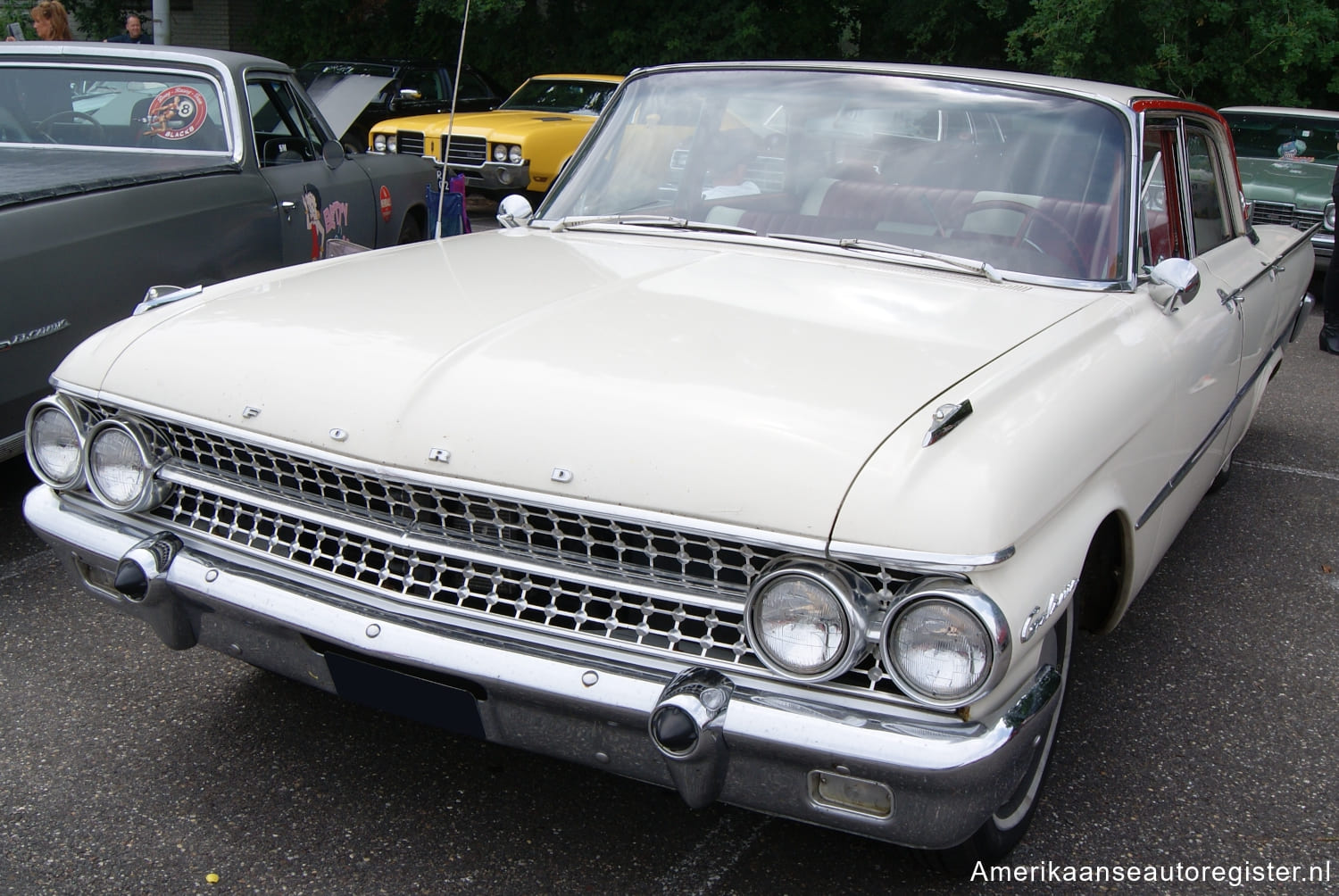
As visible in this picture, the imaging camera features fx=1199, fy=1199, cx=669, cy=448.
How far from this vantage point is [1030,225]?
308 cm

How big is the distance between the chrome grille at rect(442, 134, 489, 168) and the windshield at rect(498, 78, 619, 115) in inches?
57.2

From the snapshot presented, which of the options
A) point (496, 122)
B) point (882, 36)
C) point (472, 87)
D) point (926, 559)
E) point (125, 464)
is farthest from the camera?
point (882, 36)

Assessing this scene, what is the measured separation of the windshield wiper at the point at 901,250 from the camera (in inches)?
118

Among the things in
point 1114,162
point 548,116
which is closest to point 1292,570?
point 1114,162

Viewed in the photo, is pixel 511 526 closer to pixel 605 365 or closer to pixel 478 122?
pixel 605 365

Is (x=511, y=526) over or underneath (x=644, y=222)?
underneath

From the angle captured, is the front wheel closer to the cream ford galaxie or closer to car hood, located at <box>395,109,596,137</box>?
the cream ford galaxie

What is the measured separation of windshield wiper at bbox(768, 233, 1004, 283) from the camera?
9.87 ft

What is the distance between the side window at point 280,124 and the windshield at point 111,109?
0.75 ft

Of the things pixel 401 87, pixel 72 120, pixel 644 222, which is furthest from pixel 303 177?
pixel 401 87

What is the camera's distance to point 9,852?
7.96 feet

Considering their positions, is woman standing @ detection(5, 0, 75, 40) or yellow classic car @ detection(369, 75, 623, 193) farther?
yellow classic car @ detection(369, 75, 623, 193)

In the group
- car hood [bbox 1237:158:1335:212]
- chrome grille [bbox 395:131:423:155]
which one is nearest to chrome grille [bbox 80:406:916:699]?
car hood [bbox 1237:158:1335:212]

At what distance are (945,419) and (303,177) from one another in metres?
4.48
